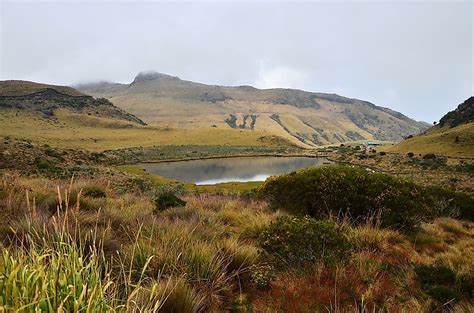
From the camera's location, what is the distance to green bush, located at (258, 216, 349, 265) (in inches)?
219

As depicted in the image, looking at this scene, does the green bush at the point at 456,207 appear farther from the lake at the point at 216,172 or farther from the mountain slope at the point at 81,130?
the mountain slope at the point at 81,130

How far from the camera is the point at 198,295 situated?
3.67 metres

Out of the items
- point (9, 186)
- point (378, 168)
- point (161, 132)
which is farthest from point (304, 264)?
point (161, 132)

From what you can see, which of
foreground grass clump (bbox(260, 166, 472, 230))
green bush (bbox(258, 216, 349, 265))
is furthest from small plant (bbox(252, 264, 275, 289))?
foreground grass clump (bbox(260, 166, 472, 230))

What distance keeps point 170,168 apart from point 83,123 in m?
75.9

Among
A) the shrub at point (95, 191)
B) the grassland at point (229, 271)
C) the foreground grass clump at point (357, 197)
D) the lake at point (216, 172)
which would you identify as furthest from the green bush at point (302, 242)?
the lake at point (216, 172)

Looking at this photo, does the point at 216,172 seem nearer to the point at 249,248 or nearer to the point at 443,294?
the point at 249,248

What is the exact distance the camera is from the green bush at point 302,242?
5562 millimetres

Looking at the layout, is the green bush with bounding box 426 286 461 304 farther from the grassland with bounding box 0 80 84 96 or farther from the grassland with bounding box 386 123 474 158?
the grassland with bounding box 0 80 84 96

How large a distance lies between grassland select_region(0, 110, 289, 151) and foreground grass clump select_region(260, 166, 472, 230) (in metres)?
79.6

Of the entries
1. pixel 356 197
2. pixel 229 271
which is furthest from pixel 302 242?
pixel 356 197

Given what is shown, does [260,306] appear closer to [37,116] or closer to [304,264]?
[304,264]

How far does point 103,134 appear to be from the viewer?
335 feet

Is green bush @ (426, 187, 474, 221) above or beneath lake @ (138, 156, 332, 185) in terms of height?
above
